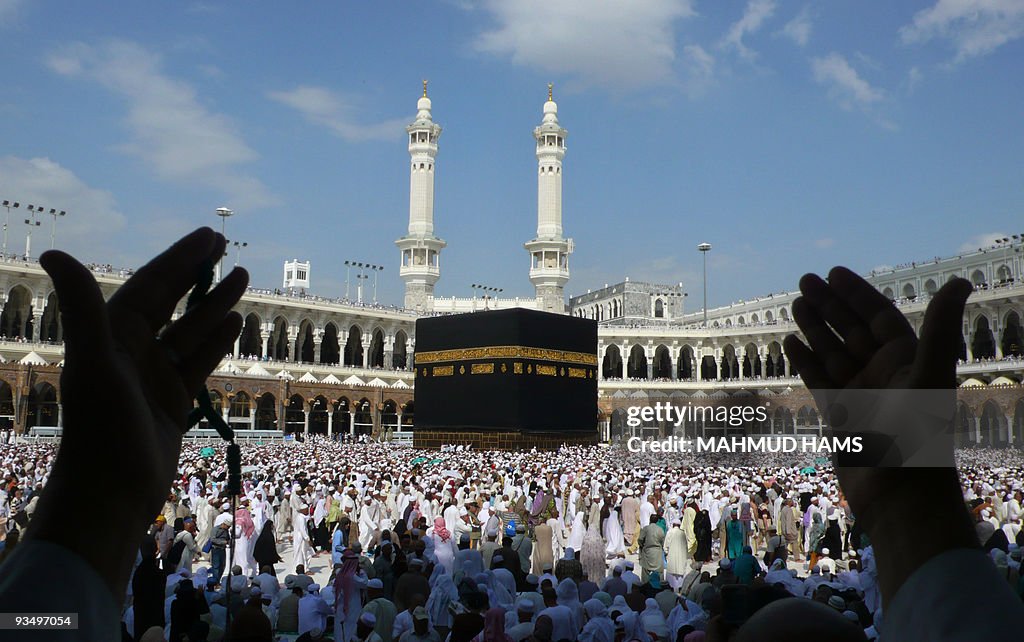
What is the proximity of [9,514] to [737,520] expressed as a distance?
26.5 feet

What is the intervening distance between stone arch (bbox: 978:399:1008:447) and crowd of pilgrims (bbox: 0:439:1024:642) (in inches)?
549

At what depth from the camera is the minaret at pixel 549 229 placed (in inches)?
1706

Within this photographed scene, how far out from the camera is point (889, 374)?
1.02 meters

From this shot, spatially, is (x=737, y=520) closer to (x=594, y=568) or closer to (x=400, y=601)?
(x=594, y=568)

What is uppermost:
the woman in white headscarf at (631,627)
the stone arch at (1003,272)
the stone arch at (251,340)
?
the stone arch at (1003,272)

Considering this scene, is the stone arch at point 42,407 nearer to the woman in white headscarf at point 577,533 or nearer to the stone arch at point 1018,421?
the woman in white headscarf at point 577,533

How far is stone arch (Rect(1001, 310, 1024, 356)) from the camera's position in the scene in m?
33.1

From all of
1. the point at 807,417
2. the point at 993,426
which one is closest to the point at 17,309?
the point at 807,417

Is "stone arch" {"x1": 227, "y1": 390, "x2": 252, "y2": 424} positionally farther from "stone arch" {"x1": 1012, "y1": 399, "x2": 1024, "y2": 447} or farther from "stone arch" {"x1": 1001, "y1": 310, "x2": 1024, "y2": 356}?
"stone arch" {"x1": 1001, "y1": 310, "x2": 1024, "y2": 356}

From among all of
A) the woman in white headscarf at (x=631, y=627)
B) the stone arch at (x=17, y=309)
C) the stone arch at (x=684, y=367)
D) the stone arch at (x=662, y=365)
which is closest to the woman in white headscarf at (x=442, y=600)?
the woman in white headscarf at (x=631, y=627)

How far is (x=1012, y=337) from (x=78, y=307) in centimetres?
4128

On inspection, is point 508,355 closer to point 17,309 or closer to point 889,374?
point 17,309

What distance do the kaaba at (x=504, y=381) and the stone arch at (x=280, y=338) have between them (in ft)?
45.8

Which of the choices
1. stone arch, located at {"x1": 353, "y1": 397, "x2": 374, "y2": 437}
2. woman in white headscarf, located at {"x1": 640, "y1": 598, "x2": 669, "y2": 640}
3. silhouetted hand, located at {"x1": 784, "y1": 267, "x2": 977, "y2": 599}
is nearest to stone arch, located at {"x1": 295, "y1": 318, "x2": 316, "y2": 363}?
stone arch, located at {"x1": 353, "y1": 397, "x2": 374, "y2": 437}
